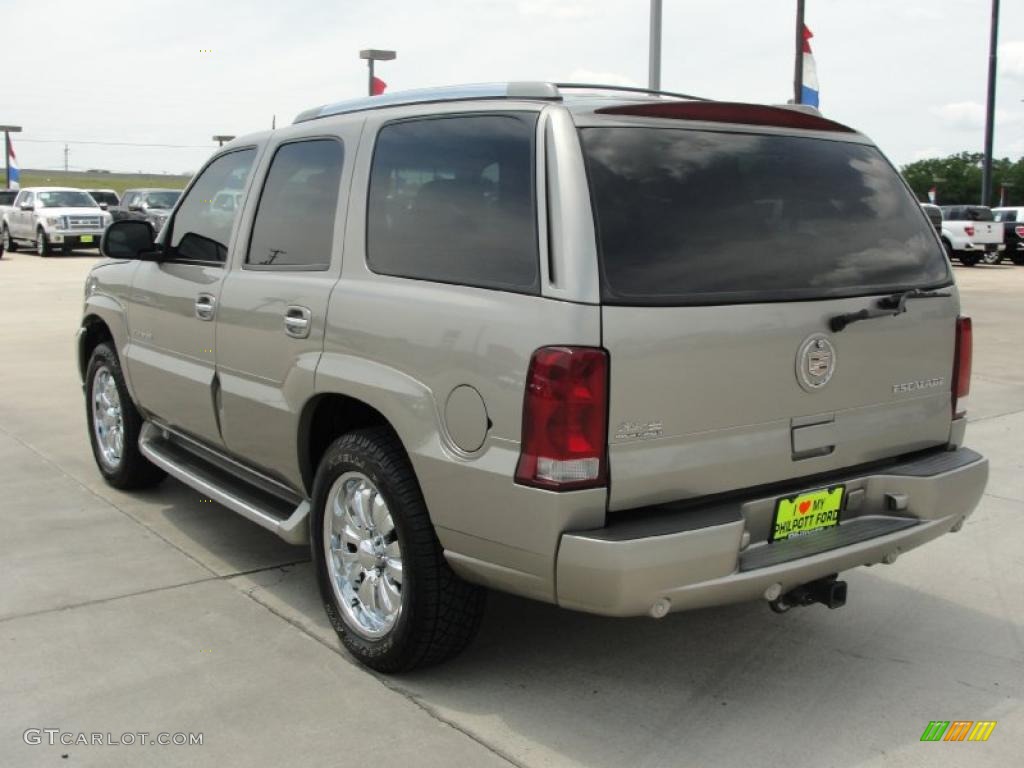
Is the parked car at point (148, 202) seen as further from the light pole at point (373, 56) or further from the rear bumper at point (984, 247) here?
the rear bumper at point (984, 247)

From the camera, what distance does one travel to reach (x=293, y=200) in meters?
4.34

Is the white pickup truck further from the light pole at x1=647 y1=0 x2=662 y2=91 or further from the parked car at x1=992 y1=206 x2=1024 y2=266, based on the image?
the light pole at x1=647 y1=0 x2=662 y2=91

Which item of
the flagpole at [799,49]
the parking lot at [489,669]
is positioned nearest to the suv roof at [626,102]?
the parking lot at [489,669]

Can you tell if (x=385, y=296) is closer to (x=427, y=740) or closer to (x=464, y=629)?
(x=464, y=629)

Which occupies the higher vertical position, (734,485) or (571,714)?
(734,485)

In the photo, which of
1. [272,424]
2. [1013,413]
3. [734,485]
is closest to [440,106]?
[272,424]

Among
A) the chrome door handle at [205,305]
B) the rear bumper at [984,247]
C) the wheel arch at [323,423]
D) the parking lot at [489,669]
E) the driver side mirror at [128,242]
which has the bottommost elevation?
the parking lot at [489,669]

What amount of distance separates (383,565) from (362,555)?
0.32 feet

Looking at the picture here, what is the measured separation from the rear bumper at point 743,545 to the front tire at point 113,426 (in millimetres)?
3402

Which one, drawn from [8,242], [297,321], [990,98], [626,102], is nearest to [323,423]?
[297,321]

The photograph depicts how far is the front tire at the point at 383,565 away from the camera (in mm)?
3467

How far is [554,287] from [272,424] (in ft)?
5.16

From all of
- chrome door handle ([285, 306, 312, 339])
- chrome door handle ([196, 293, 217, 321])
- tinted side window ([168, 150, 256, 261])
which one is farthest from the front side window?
chrome door handle ([285, 306, 312, 339])

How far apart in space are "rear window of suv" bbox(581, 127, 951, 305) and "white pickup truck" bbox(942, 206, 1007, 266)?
25.7 metres
